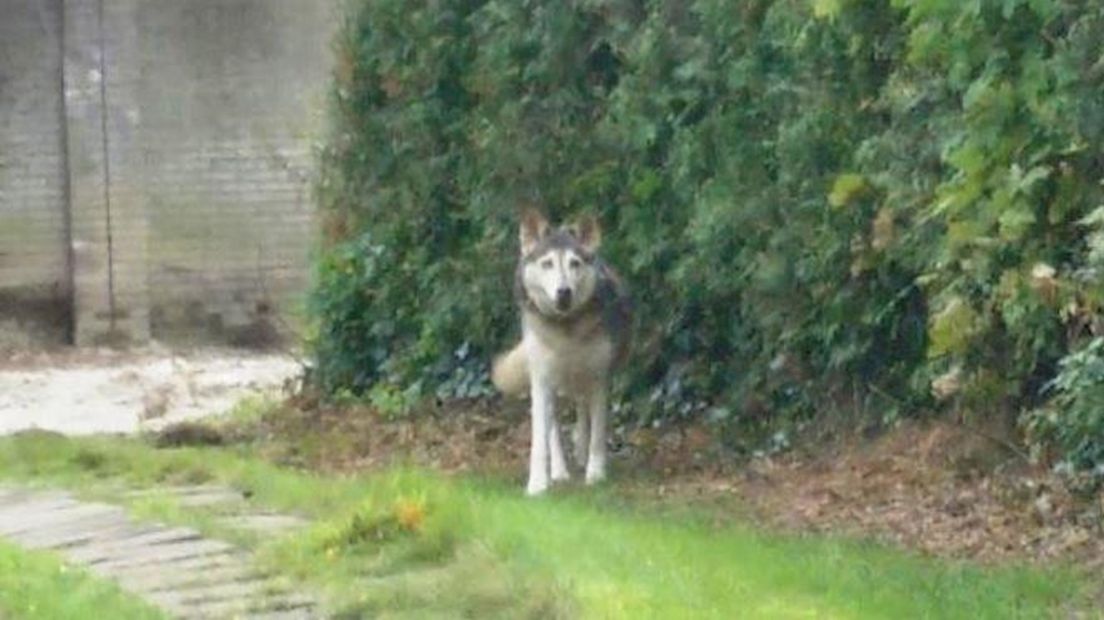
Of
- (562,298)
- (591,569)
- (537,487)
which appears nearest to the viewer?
(591,569)

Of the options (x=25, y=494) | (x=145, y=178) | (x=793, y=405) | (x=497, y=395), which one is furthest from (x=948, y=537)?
(x=145, y=178)

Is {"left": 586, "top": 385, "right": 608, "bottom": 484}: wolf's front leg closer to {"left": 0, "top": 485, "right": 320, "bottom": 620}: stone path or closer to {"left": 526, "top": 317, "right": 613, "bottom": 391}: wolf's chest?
{"left": 526, "top": 317, "right": 613, "bottom": 391}: wolf's chest

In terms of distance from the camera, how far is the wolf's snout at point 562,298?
1427cm

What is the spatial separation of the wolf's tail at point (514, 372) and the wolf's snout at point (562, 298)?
1.93ft

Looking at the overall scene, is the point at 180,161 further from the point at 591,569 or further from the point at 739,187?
the point at 591,569

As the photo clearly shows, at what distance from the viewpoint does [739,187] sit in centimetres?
1441

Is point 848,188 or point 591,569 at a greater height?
point 848,188

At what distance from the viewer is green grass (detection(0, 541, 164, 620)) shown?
9.71 m

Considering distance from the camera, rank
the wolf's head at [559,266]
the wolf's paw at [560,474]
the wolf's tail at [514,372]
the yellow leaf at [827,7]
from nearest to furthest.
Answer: the yellow leaf at [827,7]
the wolf's head at [559,266]
the wolf's paw at [560,474]
the wolf's tail at [514,372]

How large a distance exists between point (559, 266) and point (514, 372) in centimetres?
103

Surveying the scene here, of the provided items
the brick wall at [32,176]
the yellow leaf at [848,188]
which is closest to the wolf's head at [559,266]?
the yellow leaf at [848,188]

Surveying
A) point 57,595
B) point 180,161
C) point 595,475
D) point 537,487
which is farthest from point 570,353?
point 180,161

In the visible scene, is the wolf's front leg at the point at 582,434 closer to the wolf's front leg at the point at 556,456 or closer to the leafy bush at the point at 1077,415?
the wolf's front leg at the point at 556,456

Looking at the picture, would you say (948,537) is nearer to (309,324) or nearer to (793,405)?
(793,405)
